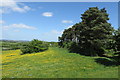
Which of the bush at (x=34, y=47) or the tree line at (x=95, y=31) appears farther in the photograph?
the bush at (x=34, y=47)

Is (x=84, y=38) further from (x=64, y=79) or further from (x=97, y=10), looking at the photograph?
(x=64, y=79)

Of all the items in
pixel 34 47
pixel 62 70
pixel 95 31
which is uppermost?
pixel 95 31

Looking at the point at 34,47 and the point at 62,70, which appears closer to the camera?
the point at 62,70

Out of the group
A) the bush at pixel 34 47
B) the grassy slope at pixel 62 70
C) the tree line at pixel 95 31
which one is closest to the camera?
the grassy slope at pixel 62 70

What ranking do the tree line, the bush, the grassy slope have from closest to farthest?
1. the grassy slope
2. the tree line
3. the bush

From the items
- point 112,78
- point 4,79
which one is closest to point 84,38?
point 112,78

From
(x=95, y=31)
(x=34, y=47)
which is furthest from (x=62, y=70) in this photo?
(x=34, y=47)

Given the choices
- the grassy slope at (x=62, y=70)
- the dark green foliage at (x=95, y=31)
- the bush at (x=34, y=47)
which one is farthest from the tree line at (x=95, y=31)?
the bush at (x=34, y=47)

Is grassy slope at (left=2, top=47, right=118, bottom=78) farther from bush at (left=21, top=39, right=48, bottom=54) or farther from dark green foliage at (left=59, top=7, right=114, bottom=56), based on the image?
bush at (left=21, top=39, right=48, bottom=54)

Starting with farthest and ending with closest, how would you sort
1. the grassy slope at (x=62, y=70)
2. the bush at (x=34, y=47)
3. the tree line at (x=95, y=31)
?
the bush at (x=34, y=47), the tree line at (x=95, y=31), the grassy slope at (x=62, y=70)

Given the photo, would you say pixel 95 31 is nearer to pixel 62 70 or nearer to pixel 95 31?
pixel 95 31

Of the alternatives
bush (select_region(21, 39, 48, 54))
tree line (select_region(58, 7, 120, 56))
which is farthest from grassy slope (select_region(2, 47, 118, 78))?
bush (select_region(21, 39, 48, 54))

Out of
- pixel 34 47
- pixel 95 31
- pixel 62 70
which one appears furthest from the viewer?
pixel 34 47

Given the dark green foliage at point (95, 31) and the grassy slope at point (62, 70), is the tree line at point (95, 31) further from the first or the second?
the grassy slope at point (62, 70)
